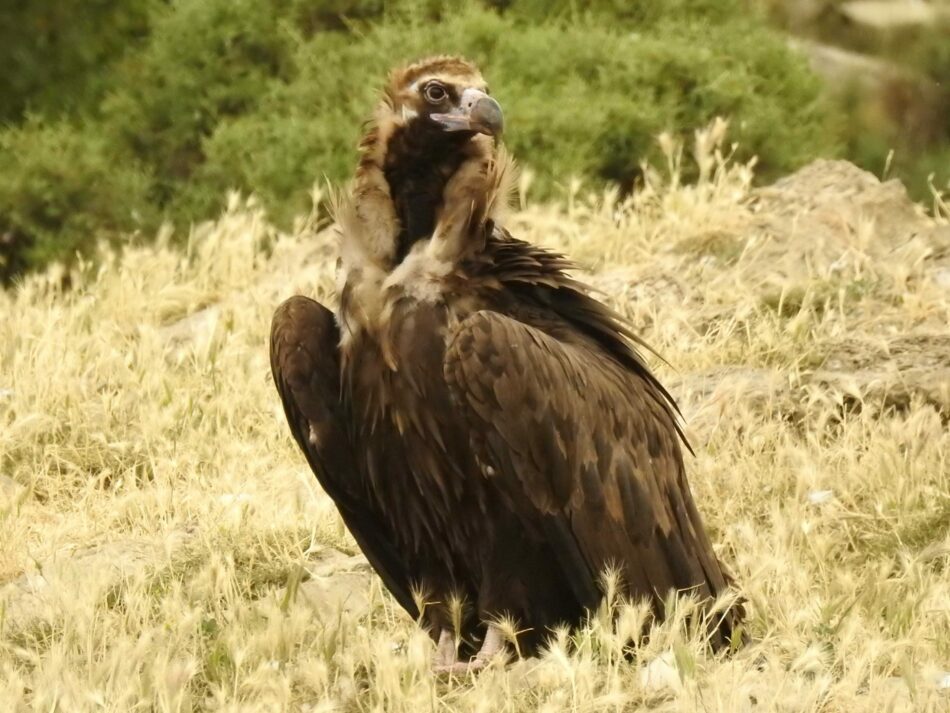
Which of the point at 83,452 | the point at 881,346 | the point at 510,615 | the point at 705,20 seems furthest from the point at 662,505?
the point at 705,20

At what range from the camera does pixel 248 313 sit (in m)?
8.46

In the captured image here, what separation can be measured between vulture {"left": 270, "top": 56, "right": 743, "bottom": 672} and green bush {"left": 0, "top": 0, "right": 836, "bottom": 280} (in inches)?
180

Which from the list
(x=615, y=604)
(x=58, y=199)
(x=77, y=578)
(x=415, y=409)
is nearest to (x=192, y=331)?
(x=77, y=578)

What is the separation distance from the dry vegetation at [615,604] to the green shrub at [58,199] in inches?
67.5

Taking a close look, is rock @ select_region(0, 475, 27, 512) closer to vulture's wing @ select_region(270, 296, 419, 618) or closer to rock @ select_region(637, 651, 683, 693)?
vulture's wing @ select_region(270, 296, 419, 618)

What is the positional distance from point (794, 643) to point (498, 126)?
1617 mm

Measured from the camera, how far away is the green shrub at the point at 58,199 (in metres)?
11.4

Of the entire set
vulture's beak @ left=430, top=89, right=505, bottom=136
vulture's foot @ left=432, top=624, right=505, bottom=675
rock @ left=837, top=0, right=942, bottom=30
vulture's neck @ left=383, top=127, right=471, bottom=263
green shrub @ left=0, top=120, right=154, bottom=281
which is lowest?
green shrub @ left=0, top=120, right=154, bottom=281

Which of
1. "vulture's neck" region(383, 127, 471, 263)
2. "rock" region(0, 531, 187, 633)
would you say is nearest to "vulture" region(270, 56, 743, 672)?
"vulture's neck" region(383, 127, 471, 263)

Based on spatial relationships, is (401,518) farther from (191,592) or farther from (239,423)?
(239,423)


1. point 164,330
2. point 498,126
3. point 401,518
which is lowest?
point 164,330

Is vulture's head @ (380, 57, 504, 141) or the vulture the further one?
vulture's head @ (380, 57, 504, 141)

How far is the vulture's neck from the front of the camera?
5.19 metres

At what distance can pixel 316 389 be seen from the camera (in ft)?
16.8
